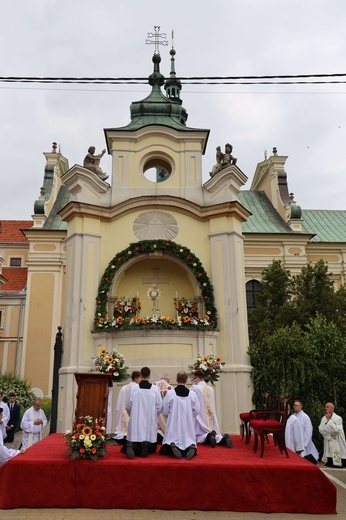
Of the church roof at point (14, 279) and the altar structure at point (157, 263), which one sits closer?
the altar structure at point (157, 263)

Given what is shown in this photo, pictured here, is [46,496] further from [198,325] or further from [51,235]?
[51,235]

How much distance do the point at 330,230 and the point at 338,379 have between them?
20078 mm

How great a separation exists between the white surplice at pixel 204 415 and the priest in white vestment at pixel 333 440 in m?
3.53

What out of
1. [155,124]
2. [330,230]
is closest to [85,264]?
[155,124]

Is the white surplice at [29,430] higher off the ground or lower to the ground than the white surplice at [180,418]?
lower

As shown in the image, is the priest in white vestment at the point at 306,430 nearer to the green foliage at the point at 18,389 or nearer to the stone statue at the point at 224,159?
the stone statue at the point at 224,159

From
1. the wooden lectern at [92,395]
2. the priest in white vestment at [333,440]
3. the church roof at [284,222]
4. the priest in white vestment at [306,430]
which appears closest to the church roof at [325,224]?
the church roof at [284,222]

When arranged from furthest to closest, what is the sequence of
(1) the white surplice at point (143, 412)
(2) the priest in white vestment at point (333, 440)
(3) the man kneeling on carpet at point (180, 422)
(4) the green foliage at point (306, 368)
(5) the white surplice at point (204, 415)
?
(4) the green foliage at point (306, 368) < (2) the priest in white vestment at point (333, 440) < (5) the white surplice at point (204, 415) < (1) the white surplice at point (143, 412) < (3) the man kneeling on carpet at point (180, 422)

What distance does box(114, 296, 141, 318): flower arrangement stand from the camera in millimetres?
15555

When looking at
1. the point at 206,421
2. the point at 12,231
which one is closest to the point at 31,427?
the point at 206,421

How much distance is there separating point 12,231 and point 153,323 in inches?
1062

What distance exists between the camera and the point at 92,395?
9.16 metres

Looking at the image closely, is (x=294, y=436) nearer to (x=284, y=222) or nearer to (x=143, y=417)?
(x=143, y=417)

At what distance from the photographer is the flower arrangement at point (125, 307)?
1555cm
